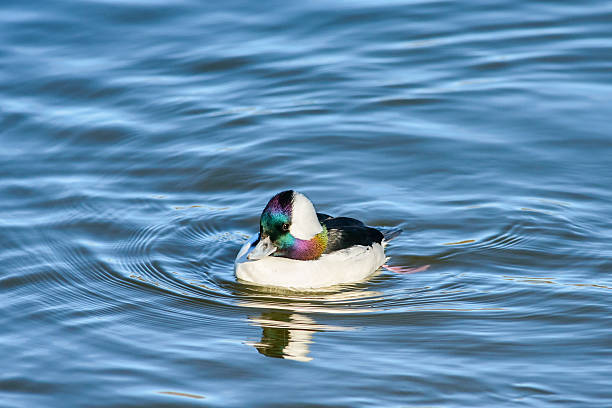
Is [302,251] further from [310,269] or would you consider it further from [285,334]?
[285,334]

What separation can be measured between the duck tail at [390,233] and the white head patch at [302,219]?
3.16 ft

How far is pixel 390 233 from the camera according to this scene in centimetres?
959

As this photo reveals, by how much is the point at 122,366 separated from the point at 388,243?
11.1ft

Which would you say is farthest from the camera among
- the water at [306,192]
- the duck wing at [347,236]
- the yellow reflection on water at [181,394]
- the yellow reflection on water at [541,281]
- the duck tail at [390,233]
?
the duck tail at [390,233]

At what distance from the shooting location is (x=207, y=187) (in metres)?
10.8

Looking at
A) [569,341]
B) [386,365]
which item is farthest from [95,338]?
[569,341]

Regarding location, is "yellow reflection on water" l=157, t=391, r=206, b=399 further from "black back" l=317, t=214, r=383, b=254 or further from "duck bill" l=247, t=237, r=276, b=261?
"black back" l=317, t=214, r=383, b=254

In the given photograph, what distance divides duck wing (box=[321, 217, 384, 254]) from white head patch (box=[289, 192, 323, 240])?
0.33 meters

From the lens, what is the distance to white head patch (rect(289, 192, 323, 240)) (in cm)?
862

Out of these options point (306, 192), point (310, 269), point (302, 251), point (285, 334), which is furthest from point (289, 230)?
point (306, 192)

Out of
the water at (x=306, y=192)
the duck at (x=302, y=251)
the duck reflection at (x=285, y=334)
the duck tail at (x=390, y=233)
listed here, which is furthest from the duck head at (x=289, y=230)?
the duck tail at (x=390, y=233)

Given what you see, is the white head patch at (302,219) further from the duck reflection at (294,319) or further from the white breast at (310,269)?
the duck reflection at (294,319)

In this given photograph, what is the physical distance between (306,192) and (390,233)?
1.41 m

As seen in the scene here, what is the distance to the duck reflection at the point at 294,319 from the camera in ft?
25.2
